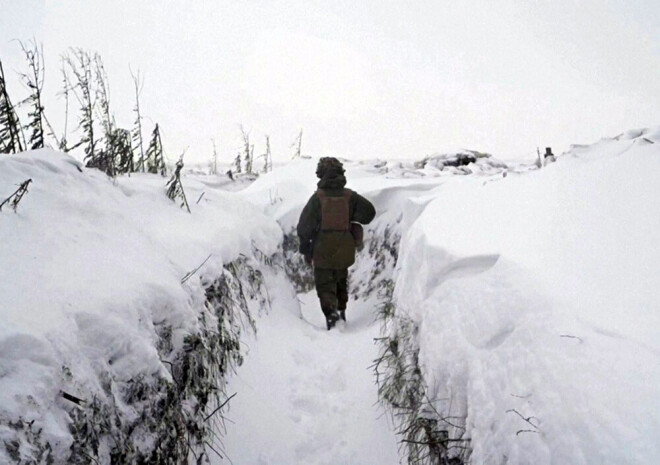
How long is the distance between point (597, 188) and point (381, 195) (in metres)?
3.78

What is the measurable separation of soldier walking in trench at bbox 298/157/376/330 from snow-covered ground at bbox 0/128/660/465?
1.06 meters

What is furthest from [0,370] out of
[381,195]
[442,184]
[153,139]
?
[442,184]

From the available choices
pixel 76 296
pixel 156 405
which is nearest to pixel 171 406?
pixel 156 405

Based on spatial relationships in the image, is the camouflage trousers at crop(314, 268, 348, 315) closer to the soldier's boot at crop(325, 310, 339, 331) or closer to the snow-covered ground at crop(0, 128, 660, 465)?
the soldier's boot at crop(325, 310, 339, 331)

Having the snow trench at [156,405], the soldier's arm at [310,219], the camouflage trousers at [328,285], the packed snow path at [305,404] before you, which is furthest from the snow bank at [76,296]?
the camouflage trousers at [328,285]

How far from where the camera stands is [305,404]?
8.95ft

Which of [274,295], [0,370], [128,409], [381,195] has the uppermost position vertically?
[0,370]

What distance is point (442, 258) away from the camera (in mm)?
2137

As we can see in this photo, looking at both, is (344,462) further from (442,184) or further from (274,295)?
(442,184)

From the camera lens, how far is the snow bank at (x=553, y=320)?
990 mm

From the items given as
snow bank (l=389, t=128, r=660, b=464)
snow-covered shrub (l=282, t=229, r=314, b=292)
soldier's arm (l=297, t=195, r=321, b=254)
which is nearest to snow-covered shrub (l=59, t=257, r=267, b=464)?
snow bank (l=389, t=128, r=660, b=464)

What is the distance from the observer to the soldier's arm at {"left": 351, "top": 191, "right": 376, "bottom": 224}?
177 inches

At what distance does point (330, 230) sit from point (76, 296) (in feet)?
9.98

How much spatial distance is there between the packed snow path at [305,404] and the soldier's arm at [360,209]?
1.32 meters
